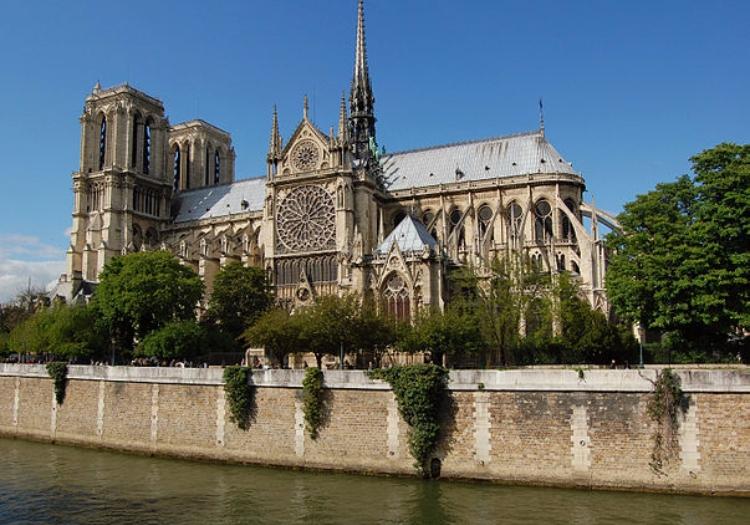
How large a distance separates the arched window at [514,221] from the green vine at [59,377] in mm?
31808

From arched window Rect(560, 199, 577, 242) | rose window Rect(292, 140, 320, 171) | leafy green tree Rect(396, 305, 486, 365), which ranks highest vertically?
rose window Rect(292, 140, 320, 171)

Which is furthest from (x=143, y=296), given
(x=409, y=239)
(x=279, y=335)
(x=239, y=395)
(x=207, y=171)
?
→ (x=207, y=171)

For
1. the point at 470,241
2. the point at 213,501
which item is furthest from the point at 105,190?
the point at 213,501

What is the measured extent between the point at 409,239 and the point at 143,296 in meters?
17.1

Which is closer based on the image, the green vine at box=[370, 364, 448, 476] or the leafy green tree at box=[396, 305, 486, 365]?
the green vine at box=[370, 364, 448, 476]

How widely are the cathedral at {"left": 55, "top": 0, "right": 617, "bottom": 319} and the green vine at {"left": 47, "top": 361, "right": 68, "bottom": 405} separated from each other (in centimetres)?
1737

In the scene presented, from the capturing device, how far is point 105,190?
243ft

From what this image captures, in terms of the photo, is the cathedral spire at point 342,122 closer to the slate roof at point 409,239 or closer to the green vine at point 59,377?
the slate roof at point 409,239

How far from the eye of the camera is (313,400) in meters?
Result: 28.4

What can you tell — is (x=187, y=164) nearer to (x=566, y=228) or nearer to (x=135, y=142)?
(x=135, y=142)

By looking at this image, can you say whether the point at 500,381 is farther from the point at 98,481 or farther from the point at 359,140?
the point at 359,140

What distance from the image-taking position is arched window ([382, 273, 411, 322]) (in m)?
45.8

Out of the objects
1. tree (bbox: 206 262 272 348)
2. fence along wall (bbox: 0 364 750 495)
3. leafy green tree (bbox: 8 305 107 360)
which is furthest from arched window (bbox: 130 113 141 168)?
fence along wall (bbox: 0 364 750 495)

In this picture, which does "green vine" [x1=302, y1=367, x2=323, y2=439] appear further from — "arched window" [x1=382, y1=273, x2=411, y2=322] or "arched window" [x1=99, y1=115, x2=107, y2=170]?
"arched window" [x1=99, y1=115, x2=107, y2=170]
